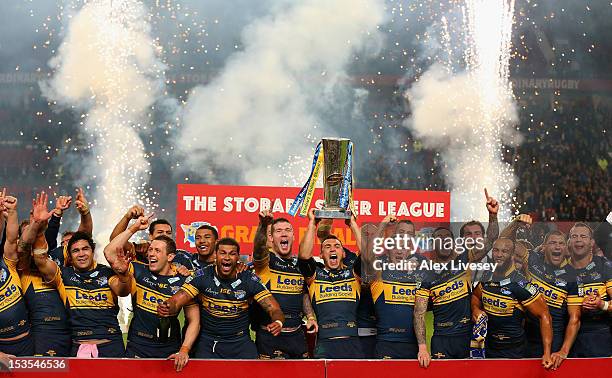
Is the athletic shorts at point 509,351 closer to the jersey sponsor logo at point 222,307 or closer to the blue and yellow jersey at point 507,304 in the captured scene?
the blue and yellow jersey at point 507,304

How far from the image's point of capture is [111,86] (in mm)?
14867

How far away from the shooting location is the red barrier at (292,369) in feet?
16.6

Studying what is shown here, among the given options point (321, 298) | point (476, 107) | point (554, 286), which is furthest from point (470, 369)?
point (476, 107)

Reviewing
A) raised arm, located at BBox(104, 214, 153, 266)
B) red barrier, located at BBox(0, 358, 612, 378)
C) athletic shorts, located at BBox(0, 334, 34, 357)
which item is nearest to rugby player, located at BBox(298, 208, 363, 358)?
red barrier, located at BBox(0, 358, 612, 378)

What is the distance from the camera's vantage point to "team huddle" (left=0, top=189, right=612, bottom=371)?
18.4ft

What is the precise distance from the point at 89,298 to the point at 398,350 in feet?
7.32

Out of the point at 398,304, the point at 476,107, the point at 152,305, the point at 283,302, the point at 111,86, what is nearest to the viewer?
the point at 152,305

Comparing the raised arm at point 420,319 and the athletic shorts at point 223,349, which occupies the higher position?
the raised arm at point 420,319

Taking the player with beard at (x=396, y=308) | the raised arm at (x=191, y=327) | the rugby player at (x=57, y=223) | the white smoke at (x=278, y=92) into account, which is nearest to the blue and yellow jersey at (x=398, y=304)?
the player with beard at (x=396, y=308)

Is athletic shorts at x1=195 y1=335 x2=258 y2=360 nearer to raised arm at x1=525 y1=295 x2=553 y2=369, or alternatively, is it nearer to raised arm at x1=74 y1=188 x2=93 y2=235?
raised arm at x1=74 y1=188 x2=93 y2=235

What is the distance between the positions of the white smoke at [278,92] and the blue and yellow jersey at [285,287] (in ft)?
28.0

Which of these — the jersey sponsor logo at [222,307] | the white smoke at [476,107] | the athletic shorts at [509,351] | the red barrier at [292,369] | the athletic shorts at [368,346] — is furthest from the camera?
the white smoke at [476,107]

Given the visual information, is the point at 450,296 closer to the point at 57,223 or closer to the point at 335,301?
the point at 335,301

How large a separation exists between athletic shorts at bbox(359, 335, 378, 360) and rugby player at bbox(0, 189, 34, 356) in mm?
2363
